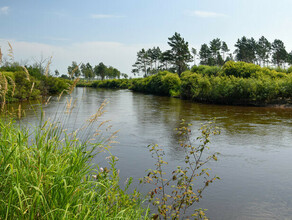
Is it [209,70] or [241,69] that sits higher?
[209,70]

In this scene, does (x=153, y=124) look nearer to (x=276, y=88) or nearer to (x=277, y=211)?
(x=277, y=211)

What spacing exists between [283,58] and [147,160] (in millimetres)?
81194

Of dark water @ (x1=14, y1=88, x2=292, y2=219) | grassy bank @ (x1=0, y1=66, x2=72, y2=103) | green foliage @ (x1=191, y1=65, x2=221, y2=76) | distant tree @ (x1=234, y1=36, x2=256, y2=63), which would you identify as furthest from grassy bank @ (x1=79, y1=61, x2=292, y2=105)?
distant tree @ (x1=234, y1=36, x2=256, y2=63)

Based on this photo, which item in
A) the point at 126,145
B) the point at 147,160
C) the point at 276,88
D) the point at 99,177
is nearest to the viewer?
the point at 99,177

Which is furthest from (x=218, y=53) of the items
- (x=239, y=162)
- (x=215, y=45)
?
(x=239, y=162)

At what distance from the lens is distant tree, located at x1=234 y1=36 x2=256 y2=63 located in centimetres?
7856

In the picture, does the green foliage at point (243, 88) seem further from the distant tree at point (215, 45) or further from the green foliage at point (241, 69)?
the distant tree at point (215, 45)

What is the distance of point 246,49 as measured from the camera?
259 ft

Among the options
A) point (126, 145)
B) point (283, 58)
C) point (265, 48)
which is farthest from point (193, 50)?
point (126, 145)

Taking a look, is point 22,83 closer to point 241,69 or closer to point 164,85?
point 164,85

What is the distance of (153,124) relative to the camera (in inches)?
714

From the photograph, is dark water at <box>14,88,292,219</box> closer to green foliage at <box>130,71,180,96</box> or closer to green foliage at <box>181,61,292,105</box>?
green foliage at <box>181,61,292,105</box>

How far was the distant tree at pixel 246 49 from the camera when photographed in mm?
78562

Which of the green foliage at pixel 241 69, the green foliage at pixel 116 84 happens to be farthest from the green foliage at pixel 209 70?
the green foliage at pixel 116 84
